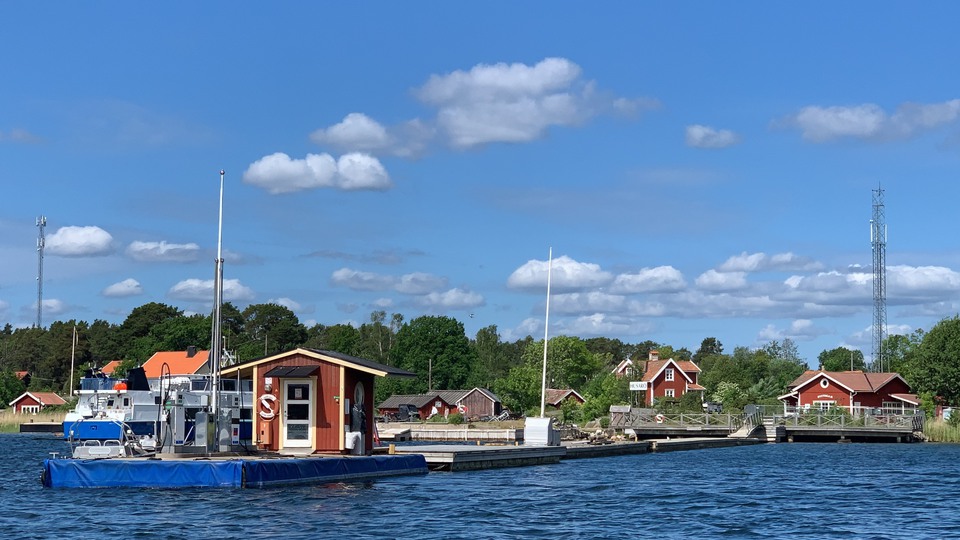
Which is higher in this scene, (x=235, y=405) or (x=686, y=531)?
(x=235, y=405)

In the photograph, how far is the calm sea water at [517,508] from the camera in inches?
1100

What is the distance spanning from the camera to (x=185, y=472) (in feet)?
106

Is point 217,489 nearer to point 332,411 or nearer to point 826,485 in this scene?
point 332,411

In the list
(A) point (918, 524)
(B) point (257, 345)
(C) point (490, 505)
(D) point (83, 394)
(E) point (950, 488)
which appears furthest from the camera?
(B) point (257, 345)

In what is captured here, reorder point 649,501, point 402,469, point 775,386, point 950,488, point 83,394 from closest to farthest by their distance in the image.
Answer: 1. point 649,501
2. point 402,469
3. point 950,488
4. point 83,394
5. point 775,386

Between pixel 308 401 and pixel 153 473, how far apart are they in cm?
725

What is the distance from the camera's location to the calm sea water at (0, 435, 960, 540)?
27.9 meters

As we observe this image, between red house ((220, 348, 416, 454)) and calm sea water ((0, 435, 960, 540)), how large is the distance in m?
2.49

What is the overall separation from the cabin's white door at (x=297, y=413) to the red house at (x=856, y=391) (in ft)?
239

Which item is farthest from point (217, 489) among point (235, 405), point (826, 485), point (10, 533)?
point (826, 485)

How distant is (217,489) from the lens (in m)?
32.3

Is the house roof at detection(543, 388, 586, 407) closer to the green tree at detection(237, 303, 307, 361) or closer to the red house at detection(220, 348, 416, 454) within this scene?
the green tree at detection(237, 303, 307, 361)

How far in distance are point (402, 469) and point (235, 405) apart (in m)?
6.71

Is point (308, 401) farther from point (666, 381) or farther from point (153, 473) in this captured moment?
point (666, 381)
